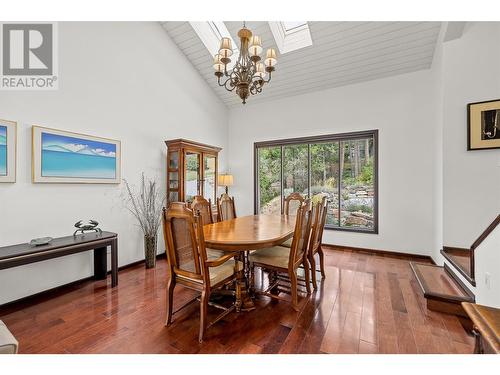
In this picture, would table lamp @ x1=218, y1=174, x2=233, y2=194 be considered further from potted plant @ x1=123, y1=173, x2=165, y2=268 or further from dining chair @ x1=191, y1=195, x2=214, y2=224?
dining chair @ x1=191, y1=195, x2=214, y2=224

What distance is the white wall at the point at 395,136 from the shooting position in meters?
3.73

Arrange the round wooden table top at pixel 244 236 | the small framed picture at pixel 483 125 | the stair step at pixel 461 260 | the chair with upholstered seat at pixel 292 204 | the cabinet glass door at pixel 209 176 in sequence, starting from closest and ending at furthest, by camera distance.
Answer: the round wooden table top at pixel 244 236, the stair step at pixel 461 260, the small framed picture at pixel 483 125, the chair with upholstered seat at pixel 292 204, the cabinet glass door at pixel 209 176

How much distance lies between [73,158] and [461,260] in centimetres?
479

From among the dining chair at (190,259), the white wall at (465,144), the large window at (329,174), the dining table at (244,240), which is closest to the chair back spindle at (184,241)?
the dining chair at (190,259)

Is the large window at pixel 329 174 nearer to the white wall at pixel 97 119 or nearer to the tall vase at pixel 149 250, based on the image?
the white wall at pixel 97 119

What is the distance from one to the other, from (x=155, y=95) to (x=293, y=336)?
3.90m

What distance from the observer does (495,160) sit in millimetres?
2695

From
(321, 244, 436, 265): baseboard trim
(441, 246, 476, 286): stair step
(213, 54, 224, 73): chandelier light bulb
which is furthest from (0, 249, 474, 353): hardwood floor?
(213, 54, 224, 73): chandelier light bulb

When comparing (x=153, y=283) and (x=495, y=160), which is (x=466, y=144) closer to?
(x=495, y=160)

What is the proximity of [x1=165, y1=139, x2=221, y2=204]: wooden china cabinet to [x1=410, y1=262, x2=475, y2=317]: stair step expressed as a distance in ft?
11.1

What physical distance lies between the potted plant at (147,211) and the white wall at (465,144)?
4054 mm

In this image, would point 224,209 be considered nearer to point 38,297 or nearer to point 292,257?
point 292,257

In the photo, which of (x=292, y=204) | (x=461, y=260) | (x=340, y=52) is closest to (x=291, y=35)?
(x=340, y=52)

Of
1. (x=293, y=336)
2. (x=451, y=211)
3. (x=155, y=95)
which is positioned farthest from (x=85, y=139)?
(x=451, y=211)
